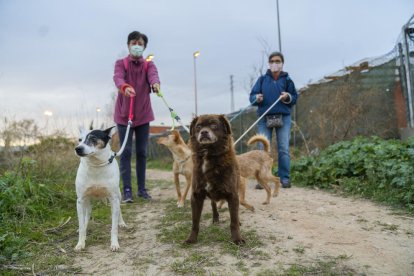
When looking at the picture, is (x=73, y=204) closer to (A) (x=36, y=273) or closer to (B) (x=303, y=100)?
(A) (x=36, y=273)

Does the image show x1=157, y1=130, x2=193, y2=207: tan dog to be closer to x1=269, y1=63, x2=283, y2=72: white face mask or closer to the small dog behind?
the small dog behind

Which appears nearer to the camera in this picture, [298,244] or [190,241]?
[298,244]

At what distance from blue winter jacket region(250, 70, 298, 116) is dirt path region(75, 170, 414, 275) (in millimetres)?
2231

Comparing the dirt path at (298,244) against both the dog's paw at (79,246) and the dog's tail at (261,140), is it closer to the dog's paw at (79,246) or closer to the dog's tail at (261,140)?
the dog's paw at (79,246)

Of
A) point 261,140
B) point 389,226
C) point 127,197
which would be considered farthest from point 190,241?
point 261,140

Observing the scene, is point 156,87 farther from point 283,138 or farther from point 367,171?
point 367,171

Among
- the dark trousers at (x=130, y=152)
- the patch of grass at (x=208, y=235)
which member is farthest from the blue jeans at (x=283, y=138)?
the patch of grass at (x=208, y=235)

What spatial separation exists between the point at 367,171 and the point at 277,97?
212 centimetres

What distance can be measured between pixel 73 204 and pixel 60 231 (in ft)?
4.37

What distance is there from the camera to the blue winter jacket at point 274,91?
21.8ft

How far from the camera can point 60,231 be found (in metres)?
4.22

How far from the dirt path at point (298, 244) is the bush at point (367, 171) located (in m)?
0.52

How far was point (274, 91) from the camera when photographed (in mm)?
6699

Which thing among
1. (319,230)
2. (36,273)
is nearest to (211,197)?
(319,230)
